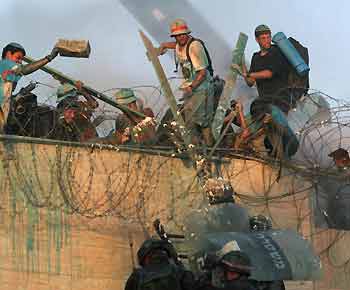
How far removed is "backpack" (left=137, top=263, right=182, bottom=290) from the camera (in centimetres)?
895

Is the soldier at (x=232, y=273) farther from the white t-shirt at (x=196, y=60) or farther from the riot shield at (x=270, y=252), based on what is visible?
the white t-shirt at (x=196, y=60)

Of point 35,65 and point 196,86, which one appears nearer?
point 35,65

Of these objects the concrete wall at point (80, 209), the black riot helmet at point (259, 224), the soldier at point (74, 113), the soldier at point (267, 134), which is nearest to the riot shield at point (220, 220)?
the black riot helmet at point (259, 224)

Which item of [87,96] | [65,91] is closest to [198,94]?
[87,96]

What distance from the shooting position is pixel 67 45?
11102mm

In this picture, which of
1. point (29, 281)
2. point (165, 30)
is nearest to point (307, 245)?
point (29, 281)

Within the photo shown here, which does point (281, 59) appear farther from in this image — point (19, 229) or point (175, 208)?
point (19, 229)

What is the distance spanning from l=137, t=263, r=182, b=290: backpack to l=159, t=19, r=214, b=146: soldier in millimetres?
3235

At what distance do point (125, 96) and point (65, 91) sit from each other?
2.75 feet

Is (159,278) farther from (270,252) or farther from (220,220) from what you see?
(220,220)

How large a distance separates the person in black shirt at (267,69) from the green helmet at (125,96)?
65.7 inches

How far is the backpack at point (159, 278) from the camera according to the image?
8953 mm

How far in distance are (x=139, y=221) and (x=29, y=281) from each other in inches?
61.6

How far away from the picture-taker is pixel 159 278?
8945 millimetres
